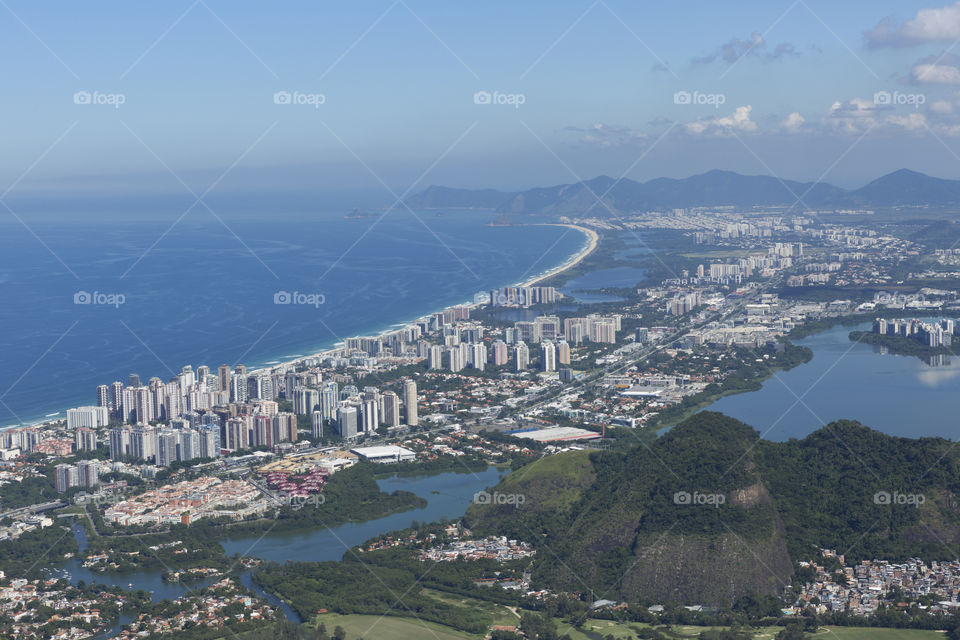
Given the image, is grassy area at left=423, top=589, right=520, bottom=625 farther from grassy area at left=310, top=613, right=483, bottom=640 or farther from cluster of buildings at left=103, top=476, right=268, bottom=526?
cluster of buildings at left=103, top=476, right=268, bottom=526

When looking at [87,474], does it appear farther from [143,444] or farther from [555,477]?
[555,477]

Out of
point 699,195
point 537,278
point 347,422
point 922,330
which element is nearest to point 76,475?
point 347,422

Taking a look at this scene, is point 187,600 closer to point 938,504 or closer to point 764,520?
point 764,520

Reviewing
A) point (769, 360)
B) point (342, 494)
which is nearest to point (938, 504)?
point (342, 494)

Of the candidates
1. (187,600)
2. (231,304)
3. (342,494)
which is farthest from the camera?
(231,304)

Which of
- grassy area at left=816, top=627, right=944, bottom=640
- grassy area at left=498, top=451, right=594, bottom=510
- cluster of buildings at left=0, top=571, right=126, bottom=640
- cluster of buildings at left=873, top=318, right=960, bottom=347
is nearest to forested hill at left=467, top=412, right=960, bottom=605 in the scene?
grassy area at left=498, top=451, right=594, bottom=510

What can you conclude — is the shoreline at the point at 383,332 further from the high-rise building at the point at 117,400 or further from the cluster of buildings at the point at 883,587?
the cluster of buildings at the point at 883,587
